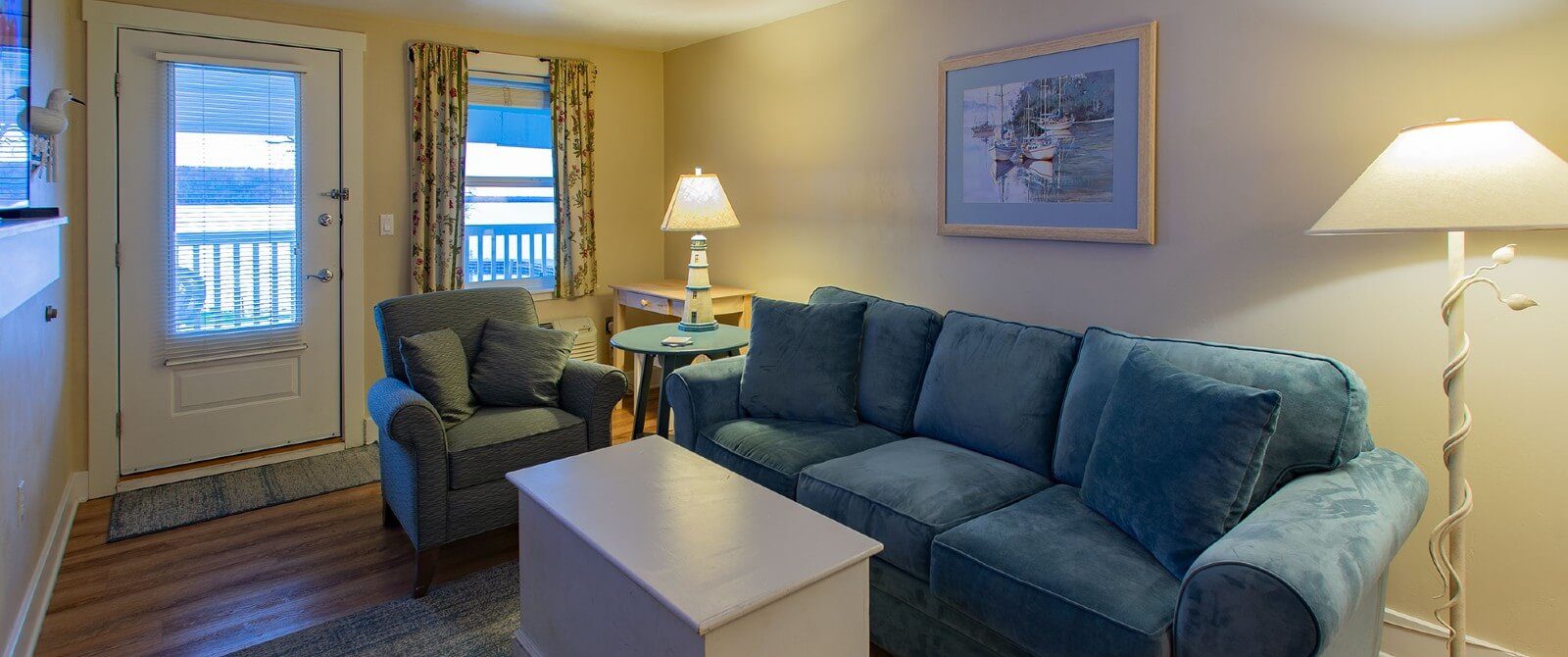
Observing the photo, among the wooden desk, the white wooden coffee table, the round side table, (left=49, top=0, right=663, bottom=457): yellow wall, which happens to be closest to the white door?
(left=49, top=0, right=663, bottom=457): yellow wall

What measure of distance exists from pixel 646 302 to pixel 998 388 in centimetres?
249

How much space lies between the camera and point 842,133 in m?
4.07

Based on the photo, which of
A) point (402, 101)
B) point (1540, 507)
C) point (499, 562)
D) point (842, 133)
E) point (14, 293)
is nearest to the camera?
point (14, 293)

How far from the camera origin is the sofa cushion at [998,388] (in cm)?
263

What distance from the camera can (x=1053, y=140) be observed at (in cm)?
313

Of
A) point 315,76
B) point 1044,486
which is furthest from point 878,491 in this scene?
point 315,76

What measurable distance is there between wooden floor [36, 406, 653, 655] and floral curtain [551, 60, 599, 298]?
1.80 meters

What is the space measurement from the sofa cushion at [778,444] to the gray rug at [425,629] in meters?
0.83

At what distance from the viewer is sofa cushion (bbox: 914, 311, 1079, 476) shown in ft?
8.63

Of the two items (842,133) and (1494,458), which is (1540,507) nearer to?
(1494,458)

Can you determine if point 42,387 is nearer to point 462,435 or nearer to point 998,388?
point 462,435

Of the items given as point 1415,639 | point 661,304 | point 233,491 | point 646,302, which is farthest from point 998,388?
point 233,491

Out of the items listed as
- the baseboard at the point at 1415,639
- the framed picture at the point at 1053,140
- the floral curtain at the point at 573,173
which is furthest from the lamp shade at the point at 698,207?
the baseboard at the point at 1415,639

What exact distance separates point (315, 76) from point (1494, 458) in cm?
474
